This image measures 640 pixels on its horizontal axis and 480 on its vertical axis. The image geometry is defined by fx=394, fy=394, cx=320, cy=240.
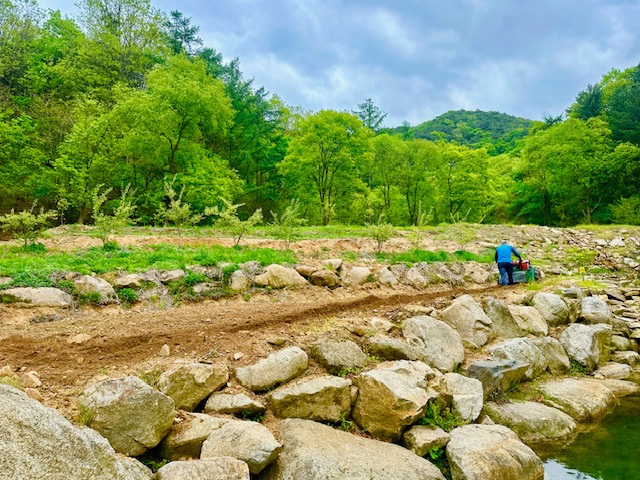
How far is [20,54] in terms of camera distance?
1194 inches

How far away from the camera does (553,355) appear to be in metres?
8.60

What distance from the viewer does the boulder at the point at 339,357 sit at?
536 centimetres

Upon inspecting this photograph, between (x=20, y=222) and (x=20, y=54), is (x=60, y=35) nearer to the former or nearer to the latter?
(x=20, y=54)

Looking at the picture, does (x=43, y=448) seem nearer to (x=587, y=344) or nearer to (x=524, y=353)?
(x=524, y=353)

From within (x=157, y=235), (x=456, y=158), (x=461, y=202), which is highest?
(x=456, y=158)

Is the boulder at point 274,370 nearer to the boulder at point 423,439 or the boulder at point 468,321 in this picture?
the boulder at point 423,439

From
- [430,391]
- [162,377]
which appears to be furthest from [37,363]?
[430,391]

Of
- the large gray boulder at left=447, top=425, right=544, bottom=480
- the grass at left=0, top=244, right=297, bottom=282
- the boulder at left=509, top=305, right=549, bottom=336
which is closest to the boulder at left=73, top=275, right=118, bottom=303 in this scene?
the grass at left=0, top=244, right=297, bottom=282

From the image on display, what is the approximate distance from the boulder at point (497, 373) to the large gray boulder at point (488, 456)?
1.36 meters

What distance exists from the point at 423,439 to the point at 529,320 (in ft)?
20.7

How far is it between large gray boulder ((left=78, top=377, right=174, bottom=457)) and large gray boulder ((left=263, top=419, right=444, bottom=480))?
114 cm

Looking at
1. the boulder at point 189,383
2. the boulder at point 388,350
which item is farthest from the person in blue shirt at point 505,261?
the boulder at point 189,383

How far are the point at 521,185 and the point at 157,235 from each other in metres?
37.6

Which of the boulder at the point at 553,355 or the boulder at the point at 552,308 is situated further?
the boulder at the point at 552,308
